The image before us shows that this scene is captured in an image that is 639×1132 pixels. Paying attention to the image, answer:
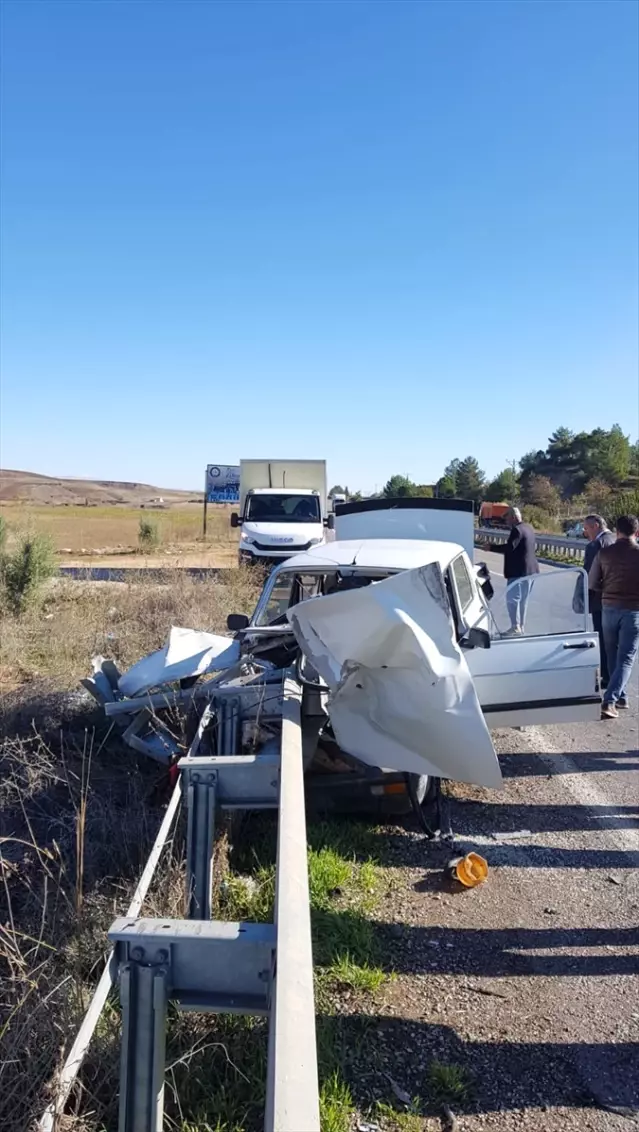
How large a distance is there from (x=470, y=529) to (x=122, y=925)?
22.5 ft

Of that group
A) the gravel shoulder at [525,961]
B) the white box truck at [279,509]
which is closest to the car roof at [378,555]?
the gravel shoulder at [525,961]

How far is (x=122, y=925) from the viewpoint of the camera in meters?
1.94

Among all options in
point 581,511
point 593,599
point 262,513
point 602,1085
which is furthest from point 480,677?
point 581,511

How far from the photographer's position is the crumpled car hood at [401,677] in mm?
3584

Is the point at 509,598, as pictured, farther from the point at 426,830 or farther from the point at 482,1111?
the point at 482,1111

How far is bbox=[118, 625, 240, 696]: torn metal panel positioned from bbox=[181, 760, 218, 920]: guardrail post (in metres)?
1.81

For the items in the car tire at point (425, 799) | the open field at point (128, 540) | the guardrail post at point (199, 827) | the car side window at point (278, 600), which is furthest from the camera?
the open field at point (128, 540)

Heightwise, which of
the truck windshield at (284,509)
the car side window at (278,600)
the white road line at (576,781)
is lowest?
the white road line at (576,781)

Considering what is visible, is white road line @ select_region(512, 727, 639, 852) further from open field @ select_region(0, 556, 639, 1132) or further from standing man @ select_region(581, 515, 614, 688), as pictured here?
standing man @ select_region(581, 515, 614, 688)

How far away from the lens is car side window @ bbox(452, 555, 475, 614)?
5420mm

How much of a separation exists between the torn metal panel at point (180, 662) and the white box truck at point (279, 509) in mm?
10151

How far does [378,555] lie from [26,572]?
9.33 m

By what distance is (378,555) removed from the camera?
540cm

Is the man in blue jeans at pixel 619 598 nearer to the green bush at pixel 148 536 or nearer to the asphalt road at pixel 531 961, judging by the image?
the asphalt road at pixel 531 961
